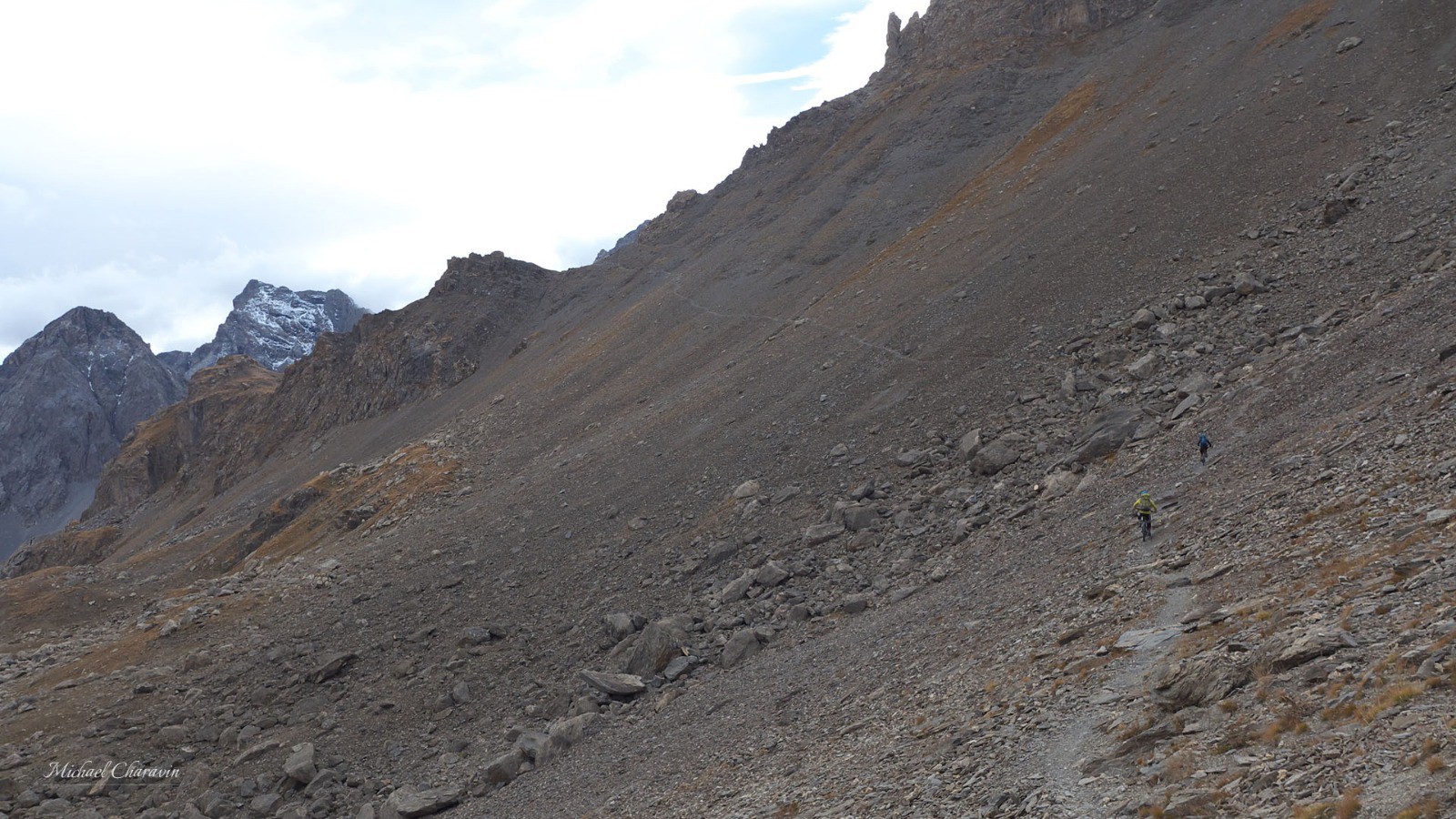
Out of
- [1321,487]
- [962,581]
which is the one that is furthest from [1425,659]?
[962,581]

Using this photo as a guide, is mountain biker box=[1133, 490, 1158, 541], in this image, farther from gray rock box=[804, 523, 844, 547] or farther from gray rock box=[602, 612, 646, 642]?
gray rock box=[602, 612, 646, 642]

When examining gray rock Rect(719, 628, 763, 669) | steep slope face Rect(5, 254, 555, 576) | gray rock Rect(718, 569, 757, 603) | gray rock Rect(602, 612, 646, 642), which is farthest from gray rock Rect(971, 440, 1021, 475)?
steep slope face Rect(5, 254, 555, 576)

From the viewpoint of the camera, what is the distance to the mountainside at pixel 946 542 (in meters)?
13.7

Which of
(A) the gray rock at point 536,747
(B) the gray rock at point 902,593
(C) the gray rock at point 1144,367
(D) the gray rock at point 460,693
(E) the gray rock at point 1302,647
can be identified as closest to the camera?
(E) the gray rock at point 1302,647

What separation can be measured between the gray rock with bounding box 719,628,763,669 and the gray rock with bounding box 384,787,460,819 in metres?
7.54

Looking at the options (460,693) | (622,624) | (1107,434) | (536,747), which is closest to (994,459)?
(1107,434)

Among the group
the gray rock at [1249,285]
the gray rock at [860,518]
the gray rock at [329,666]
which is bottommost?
the gray rock at [860,518]

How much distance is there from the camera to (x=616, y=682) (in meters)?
26.5

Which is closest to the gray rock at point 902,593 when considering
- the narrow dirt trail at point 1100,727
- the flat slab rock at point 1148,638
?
the narrow dirt trail at point 1100,727

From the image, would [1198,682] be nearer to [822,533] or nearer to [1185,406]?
[1185,406]

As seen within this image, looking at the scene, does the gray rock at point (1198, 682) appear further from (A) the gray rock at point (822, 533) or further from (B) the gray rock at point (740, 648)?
(A) the gray rock at point (822, 533)

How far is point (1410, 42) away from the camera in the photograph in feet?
143

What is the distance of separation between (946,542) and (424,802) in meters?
15.4

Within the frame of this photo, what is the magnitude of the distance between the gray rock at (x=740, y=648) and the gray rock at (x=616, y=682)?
2420mm
